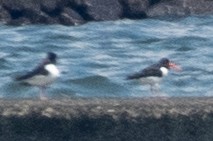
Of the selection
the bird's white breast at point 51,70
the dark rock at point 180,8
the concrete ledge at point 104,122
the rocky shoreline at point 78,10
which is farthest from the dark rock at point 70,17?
the concrete ledge at point 104,122

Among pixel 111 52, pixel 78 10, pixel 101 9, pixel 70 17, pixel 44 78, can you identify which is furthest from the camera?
pixel 101 9

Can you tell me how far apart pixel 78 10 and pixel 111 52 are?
2.07 metres

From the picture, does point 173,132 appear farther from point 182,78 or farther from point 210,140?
point 182,78

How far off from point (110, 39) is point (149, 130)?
1472cm

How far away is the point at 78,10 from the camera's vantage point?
64.9 ft

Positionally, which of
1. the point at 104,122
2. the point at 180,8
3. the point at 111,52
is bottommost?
the point at 180,8

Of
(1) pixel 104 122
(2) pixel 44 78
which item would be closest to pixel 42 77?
(2) pixel 44 78

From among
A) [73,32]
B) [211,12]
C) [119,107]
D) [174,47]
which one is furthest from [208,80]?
[119,107]

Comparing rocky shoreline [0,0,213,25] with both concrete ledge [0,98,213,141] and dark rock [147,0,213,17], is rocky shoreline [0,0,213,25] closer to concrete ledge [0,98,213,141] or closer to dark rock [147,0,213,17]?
dark rock [147,0,213,17]

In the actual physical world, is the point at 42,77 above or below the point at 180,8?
above

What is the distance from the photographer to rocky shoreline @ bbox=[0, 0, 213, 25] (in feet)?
62.9

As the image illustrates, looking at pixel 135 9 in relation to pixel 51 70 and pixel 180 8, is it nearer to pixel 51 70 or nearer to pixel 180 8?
pixel 180 8

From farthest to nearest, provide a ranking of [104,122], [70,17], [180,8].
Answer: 1. [180,8]
2. [70,17]
3. [104,122]

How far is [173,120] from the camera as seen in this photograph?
16.0 ft
